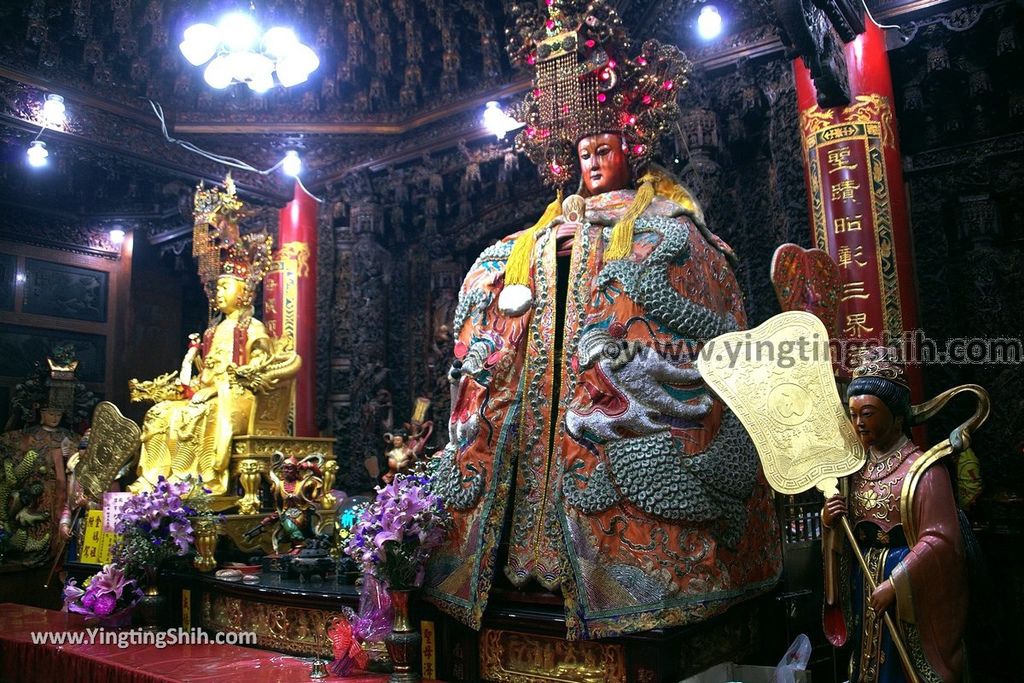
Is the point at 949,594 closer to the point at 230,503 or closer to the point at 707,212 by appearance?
the point at 707,212

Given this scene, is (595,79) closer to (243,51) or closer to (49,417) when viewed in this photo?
(243,51)

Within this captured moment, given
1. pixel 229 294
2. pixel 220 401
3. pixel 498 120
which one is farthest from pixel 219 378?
pixel 498 120

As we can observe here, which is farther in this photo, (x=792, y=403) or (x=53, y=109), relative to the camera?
(x=53, y=109)

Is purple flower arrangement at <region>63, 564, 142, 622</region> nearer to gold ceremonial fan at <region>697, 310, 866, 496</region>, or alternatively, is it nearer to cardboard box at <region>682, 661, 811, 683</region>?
cardboard box at <region>682, 661, 811, 683</region>

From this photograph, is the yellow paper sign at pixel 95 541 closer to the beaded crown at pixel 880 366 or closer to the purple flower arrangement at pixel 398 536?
the purple flower arrangement at pixel 398 536

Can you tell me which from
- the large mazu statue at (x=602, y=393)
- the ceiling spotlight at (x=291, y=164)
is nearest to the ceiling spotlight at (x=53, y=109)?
the ceiling spotlight at (x=291, y=164)

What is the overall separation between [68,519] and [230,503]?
190 cm

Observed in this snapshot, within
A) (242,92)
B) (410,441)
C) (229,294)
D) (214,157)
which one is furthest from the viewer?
(242,92)

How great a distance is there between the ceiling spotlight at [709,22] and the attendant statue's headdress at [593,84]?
98.0 inches

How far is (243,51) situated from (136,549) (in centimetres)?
472

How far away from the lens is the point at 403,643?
3.34 meters

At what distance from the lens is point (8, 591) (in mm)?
7434

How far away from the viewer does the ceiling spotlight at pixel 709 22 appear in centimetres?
622

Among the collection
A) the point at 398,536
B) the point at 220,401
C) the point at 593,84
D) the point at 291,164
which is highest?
the point at 291,164
